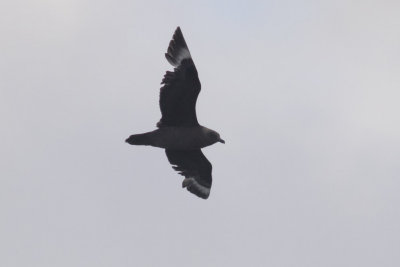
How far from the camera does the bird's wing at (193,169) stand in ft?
85.5

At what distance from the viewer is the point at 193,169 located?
26.2m

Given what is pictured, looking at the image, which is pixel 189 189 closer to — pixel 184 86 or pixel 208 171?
pixel 208 171

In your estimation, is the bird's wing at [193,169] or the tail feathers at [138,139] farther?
the bird's wing at [193,169]

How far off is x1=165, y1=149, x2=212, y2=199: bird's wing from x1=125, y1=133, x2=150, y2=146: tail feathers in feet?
3.60

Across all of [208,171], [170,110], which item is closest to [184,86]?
[170,110]

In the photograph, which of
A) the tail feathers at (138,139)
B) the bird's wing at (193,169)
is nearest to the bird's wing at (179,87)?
the tail feathers at (138,139)

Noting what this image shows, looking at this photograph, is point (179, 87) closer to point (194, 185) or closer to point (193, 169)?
point (193, 169)

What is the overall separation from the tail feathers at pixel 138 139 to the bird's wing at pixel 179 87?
0.47m

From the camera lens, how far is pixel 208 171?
2631 cm

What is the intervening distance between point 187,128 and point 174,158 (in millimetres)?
913

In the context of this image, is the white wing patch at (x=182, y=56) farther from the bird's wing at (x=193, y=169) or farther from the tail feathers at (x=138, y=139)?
the bird's wing at (x=193, y=169)

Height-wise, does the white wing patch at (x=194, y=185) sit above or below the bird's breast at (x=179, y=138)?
below

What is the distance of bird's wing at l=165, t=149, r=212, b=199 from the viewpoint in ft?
85.5

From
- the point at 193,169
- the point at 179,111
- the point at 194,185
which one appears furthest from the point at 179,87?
the point at 194,185
